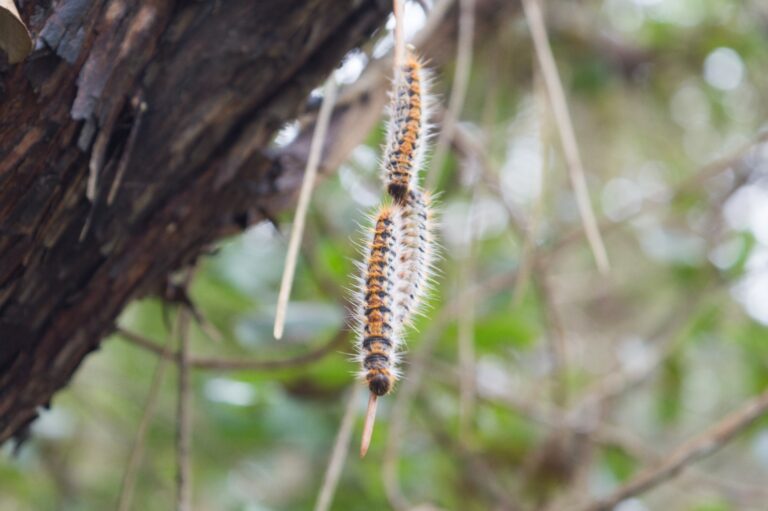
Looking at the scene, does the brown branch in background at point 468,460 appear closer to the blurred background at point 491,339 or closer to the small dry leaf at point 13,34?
the blurred background at point 491,339

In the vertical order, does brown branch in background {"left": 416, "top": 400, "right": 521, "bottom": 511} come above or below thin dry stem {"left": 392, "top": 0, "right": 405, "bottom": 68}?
above

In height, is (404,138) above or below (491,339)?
below

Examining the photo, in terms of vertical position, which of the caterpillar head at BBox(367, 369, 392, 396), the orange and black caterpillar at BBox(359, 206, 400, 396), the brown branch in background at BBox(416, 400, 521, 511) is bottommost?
the caterpillar head at BBox(367, 369, 392, 396)

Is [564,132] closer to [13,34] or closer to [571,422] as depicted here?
[13,34]

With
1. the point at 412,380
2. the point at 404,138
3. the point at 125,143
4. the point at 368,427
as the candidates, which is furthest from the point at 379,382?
the point at 412,380

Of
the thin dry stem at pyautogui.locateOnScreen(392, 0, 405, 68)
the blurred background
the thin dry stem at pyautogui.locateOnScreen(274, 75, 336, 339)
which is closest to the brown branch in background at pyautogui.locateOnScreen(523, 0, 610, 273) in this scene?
the blurred background

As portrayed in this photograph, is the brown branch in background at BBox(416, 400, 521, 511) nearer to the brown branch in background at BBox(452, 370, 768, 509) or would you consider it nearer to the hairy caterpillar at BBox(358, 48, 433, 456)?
the brown branch in background at BBox(452, 370, 768, 509)
